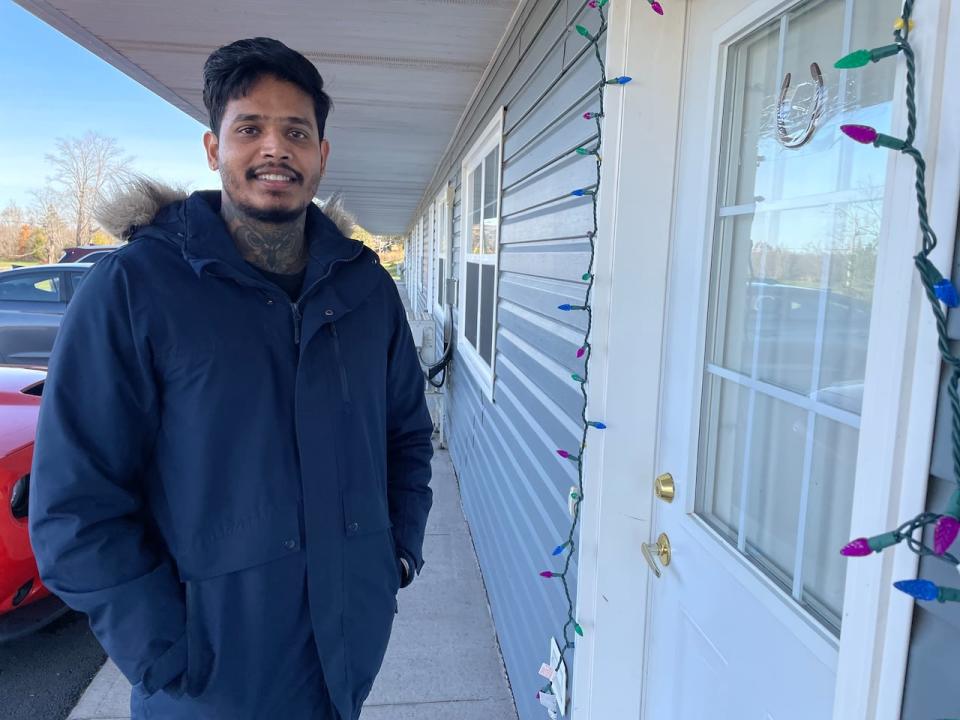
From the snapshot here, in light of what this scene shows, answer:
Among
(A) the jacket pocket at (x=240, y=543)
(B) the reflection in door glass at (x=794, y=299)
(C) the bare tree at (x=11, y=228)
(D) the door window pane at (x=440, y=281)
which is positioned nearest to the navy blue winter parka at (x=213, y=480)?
(A) the jacket pocket at (x=240, y=543)

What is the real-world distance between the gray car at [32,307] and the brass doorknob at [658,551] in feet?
21.4

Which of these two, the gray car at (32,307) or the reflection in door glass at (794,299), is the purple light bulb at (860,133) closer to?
the reflection in door glass at (794,299)

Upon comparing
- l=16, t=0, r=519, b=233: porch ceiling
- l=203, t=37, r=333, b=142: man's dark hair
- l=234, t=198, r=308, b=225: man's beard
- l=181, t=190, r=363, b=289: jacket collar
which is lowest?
l=181, t=190, r=363, b=289: jacket collar

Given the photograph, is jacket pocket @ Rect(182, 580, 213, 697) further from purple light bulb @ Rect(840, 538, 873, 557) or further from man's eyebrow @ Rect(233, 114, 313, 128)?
purple light bulb @ Rect(840, 538, 873, 557)

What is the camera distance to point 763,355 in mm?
1171

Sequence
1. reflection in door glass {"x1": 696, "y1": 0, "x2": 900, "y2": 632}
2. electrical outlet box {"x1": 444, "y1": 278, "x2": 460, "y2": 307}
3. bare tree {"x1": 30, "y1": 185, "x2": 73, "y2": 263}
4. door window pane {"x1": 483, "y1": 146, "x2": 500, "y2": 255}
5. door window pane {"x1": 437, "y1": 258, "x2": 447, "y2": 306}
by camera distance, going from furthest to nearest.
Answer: bare tree {"x1": 30, "y1": 185, "x2": 73, "y2": 263}, door window pane {"x1": 437, "y1": 258, "x2": 447, "y2": 306}, electrical outlet box {"x1": 444, "y1": 278, "x2": 460, "y2": 307}, door window pane {"x1": 483, "y1": 146, "x2": 500, "y2": 255}, reflection in door glass {"x1": 696, "y1": 0, "x2": 900, "y2": 632}

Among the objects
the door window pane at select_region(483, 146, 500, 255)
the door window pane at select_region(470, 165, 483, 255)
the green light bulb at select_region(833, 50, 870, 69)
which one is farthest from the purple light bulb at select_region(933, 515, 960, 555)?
the door window pane at select_region(470, 165, 483, 255)

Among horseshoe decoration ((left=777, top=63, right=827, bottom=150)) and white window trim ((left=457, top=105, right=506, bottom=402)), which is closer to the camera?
horseshoe decoration ((left=777, top=63, right=827, bottom=150))

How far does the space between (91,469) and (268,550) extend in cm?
37

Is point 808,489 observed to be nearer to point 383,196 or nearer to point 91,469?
point 91,469

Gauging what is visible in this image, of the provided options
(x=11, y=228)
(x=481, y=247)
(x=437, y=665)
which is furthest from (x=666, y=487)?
(x=11, y=228)

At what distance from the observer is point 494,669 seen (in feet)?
9.29

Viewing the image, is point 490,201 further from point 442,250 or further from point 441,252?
point 441,252

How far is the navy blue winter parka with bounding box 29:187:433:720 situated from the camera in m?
1.20
